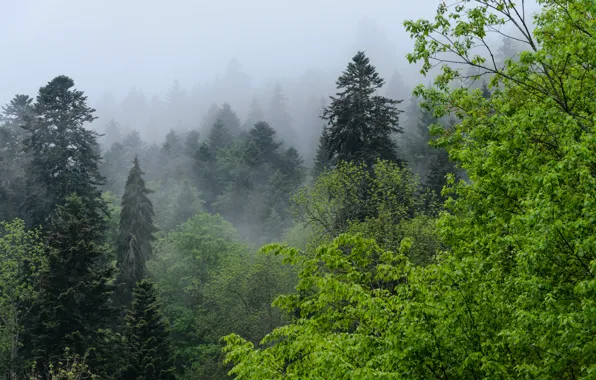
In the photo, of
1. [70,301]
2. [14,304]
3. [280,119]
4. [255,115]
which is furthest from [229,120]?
[70,301]

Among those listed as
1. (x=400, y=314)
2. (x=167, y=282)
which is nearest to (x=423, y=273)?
(x=400, y=314)

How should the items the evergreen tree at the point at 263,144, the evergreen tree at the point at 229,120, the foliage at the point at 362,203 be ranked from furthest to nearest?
the evergreen tree at the point at 229,120 → the evergreen tree at the point at 263,144 → the foliage at the point at 362,203

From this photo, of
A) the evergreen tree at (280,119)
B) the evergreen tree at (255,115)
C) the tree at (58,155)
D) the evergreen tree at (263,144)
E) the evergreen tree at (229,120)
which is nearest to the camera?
the tree at (58,155)

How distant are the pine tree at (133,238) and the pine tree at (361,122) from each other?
728 inches

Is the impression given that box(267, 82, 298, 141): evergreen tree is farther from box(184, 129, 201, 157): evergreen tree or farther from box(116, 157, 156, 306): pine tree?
box(116, 157, 156, 306): pine tree

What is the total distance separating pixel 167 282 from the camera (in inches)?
2031

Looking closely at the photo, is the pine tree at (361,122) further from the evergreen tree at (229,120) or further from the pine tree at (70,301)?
the evergreen tree at (229,120)

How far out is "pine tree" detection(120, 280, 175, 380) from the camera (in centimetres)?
2950

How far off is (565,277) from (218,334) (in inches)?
1364

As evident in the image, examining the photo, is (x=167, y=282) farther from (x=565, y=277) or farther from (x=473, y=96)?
(x=565, y=277)

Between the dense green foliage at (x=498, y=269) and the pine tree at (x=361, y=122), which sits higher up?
the pine tree at (x=361, y=122)

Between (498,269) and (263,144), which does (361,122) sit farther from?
(263,144)

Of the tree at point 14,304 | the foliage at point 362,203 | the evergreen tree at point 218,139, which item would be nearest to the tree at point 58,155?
the tree at point 14,304

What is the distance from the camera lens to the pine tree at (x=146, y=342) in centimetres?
2950
